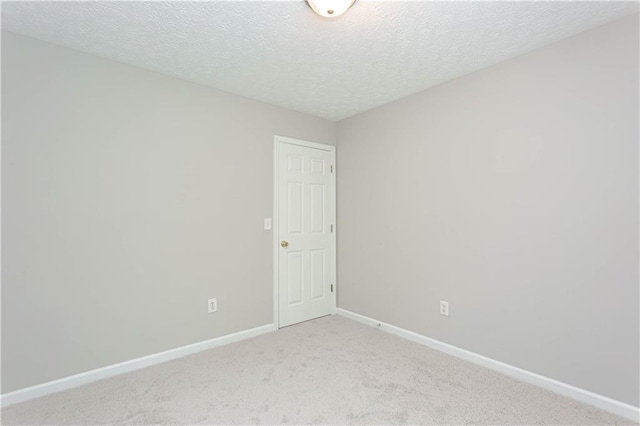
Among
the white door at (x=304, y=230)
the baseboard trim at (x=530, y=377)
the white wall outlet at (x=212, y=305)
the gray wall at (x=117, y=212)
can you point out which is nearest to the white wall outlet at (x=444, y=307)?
the baseboard trim at (x=530, y=377)

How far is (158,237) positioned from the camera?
2588mm

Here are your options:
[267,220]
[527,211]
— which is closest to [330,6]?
[527,211]

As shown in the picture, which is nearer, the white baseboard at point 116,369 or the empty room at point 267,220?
the empty room at point 267,220

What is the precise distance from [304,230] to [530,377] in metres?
2.44

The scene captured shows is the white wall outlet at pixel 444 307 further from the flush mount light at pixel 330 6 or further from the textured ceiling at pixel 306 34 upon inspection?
the flush mount light at pixel 330 6

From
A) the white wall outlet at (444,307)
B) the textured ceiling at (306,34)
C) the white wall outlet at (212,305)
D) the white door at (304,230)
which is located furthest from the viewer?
the white door at (304,230)

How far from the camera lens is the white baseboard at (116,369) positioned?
79.2 inches

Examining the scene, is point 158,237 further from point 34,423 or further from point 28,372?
point 34,423

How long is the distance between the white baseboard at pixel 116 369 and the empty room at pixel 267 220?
0.05ft

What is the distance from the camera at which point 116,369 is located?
234 centimetres

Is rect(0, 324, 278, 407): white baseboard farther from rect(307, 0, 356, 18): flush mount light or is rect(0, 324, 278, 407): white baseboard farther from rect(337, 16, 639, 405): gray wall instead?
rect(307, 0, 356, 18): flush mount light

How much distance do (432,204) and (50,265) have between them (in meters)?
3.11

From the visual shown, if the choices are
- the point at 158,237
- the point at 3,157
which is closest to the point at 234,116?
the point at 158,237

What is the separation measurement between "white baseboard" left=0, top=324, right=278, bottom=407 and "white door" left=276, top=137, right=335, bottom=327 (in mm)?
600
